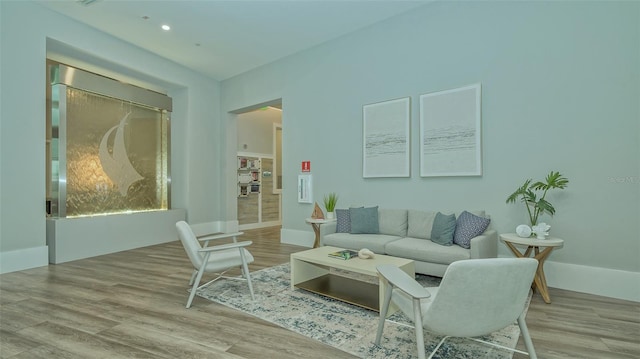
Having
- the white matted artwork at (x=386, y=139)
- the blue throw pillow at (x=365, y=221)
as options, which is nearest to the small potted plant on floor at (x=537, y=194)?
the white matted artwork at (x=386, y=139)


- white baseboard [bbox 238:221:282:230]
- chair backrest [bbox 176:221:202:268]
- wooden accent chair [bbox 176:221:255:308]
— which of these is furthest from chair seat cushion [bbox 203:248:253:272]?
white baseboard [bbox 238:221:282:230]

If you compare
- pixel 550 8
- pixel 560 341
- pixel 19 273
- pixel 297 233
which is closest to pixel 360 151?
pixel 297 233

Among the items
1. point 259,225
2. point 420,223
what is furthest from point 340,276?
point 259,225

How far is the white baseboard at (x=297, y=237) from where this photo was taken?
6.04 metres

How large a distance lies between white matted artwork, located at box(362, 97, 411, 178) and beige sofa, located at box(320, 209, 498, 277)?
2.28ft

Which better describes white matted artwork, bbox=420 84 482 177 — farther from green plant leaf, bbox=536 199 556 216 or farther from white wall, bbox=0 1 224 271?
white wall, bbox=0 1 224 271

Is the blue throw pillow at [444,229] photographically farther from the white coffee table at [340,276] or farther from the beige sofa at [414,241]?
the white coffee table at [340,276]

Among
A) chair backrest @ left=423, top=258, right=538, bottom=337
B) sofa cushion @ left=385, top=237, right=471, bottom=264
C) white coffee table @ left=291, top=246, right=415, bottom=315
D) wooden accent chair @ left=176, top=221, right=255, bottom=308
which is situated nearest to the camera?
chair backrest @ left=423, top=258, right=538, bottom=337

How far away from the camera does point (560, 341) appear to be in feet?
7.91

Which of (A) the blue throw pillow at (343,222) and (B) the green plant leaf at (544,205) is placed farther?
(A) the blue throw pillow at (343,222)

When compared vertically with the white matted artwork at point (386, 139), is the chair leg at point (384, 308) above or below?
below

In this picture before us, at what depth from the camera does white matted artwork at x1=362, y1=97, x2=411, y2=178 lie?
486 centimetres

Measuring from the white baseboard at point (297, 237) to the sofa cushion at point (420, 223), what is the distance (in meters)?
2.08

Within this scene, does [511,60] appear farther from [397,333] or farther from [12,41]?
[12,41]
